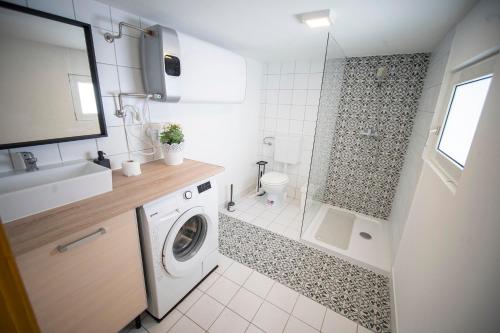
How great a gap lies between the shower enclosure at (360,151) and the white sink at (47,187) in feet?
5.58

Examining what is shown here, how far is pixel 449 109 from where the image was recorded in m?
1.33

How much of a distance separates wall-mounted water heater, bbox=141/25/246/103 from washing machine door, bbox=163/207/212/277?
92 centimetres

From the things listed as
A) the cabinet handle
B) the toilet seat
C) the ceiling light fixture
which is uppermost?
the ceiling light fixture

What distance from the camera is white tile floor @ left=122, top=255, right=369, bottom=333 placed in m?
1.34

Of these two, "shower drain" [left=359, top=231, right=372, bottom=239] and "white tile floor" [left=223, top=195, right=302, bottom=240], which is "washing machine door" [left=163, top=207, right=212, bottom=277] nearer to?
"white tile floor" [left=223, top=195, right=302, bottom=240]

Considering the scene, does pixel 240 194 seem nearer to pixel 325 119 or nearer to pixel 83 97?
pixel 325 119

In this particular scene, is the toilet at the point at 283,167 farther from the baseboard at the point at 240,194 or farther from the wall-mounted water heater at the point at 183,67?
the wall-mounted water heater at the point at 183,67

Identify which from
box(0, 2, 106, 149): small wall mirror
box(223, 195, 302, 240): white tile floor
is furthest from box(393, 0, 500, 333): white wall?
box(0, 2, 106, 149): small wall mirror

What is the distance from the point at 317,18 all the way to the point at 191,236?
1.81 meters

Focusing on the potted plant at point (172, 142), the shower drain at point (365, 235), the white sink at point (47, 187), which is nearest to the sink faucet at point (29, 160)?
the white sink at point (47, 187)

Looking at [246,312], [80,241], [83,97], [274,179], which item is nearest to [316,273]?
[246,312]

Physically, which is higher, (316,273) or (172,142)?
(172,142)

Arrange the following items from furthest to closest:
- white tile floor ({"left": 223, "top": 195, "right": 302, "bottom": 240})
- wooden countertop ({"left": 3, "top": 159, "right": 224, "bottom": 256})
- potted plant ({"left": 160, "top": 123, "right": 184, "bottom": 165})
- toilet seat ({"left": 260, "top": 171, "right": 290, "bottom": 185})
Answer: toilet seat ({"left": 260, "top": 171, "right": 290, "bottom": 185})
white tile floor ({"left": 223, "top": 195, "right": 302, "bottom": 240})
potted plant ({"left": 160, "top": 123, "right": 184, "bottom": 165})
wooden countertop ({"left": 3, "top": 159, "right": 224, "bottom": 256})

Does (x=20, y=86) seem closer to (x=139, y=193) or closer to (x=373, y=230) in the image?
(x=139, y=193)
